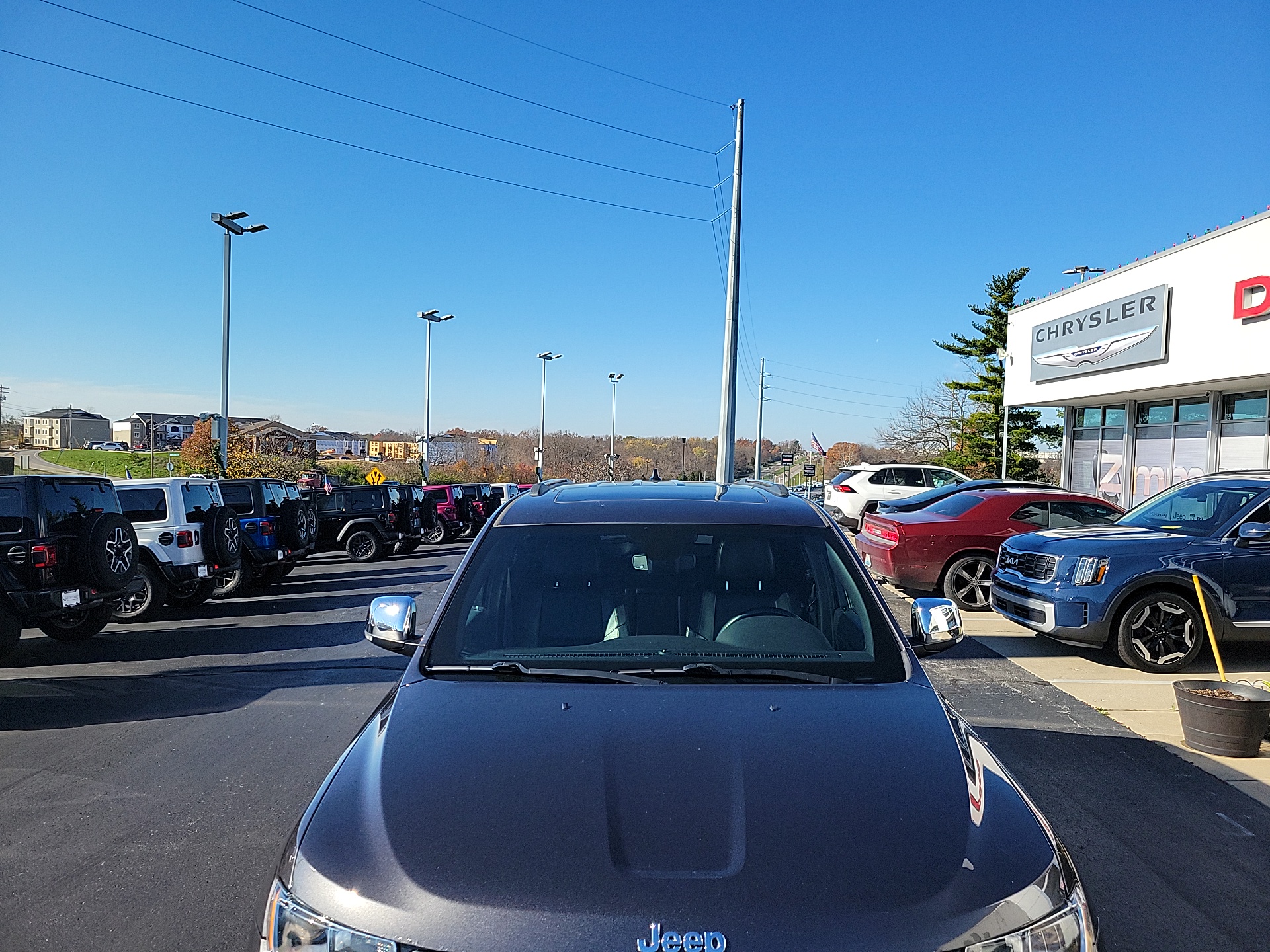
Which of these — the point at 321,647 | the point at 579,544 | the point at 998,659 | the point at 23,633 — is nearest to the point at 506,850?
the point at 579,544

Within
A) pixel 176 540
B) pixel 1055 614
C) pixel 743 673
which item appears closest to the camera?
pixel 743 673

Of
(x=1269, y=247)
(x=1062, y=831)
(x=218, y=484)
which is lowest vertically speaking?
(x=1062, y=831)

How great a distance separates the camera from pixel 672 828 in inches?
80.6

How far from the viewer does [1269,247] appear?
52.7ft

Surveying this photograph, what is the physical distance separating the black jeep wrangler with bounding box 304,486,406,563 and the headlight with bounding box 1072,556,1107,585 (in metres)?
17.0

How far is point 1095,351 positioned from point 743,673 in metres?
21.9

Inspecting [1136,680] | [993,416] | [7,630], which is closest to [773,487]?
[1136,680]

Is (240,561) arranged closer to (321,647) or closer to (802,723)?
(321,647)

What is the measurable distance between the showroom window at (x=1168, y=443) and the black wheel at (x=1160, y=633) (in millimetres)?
12274

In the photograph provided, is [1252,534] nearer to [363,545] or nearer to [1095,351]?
[1095,351]

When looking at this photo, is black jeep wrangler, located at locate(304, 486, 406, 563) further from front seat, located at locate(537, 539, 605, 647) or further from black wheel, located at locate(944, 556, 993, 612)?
front seat, located at locate(537, 539, 605, 647)

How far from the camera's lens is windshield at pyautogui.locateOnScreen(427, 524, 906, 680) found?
315 centimetres

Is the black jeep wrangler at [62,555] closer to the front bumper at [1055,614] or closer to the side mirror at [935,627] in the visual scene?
the side mirror at [935,627]

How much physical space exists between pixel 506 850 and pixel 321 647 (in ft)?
28.2
